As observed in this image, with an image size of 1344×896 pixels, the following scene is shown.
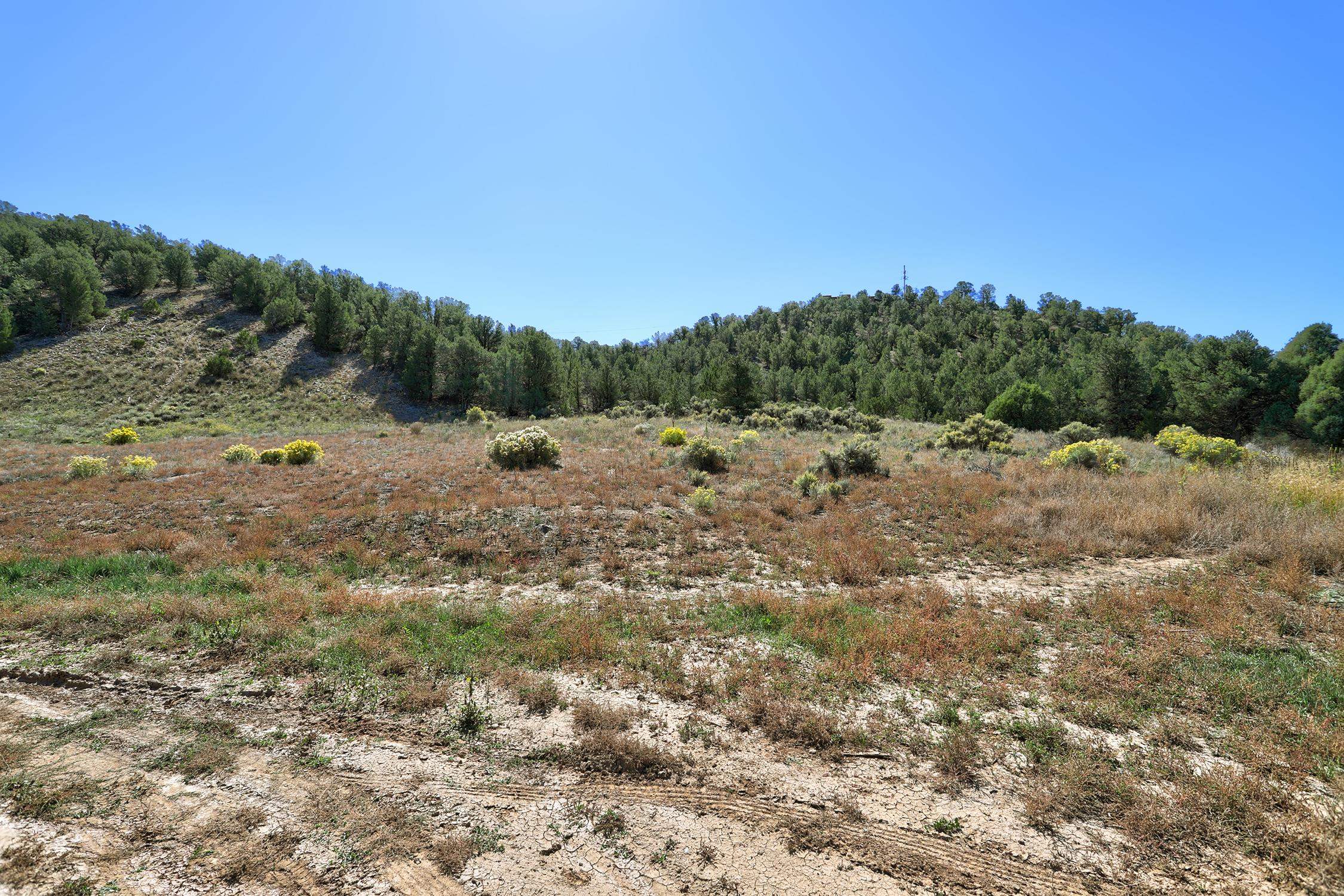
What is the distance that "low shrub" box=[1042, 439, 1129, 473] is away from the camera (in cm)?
1619

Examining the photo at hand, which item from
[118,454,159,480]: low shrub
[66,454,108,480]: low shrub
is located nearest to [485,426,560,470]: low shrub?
[118,454,159,480]: low shrub

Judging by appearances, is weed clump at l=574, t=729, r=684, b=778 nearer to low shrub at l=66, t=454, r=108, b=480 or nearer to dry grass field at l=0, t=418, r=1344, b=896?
dry grass field at l=0, t=418, r=1344, b=896

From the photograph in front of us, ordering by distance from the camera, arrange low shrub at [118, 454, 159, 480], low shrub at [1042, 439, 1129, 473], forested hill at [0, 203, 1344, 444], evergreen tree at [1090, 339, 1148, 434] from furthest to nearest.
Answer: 1. evergreen tree at [1090, 339, 1148, 434]
2. forested hill at [0, 203, 1344, 444]
3. low shrub at [118, 454, 159, 480]
4. low shrub at [1042, 439, 1129, 473]

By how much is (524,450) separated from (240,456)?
517 inches

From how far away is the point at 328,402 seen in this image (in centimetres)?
5953

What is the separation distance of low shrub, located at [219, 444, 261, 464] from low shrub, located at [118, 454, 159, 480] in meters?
→ 2.13

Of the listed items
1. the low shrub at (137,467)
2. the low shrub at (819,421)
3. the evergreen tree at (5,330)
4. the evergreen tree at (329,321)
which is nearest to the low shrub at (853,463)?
the low shrub at (819,421)

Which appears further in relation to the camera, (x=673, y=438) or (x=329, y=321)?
(x=329, y=321)

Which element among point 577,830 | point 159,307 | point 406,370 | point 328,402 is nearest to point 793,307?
point 406,370

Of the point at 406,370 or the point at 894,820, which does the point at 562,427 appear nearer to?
the point at 894,820

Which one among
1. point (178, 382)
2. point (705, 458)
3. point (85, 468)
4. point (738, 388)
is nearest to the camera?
point (85, 468)

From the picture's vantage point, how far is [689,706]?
17.4 ft

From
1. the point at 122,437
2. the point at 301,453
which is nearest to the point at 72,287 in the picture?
the point at 122,437

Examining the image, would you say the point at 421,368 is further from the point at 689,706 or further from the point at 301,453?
the point at 689,706
